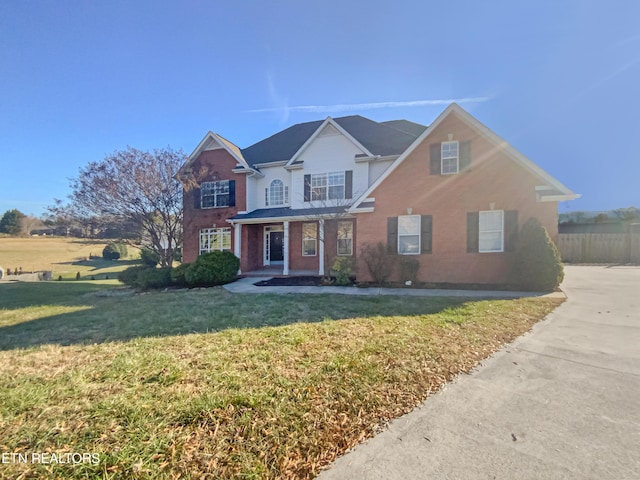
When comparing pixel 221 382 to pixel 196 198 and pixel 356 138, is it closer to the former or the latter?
pixel 196 198

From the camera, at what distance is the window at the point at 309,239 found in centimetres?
1638

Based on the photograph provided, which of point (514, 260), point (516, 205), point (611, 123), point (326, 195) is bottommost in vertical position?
point (514, 260)

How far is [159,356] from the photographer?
13.8ft

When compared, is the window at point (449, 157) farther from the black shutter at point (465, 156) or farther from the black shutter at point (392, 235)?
the black shutter at point (392, 235)

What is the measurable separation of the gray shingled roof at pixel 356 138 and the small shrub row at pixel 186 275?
7746 mm

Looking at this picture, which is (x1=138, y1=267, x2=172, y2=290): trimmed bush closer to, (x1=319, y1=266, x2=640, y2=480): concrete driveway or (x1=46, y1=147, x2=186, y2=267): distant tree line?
(x1=46, y1=147, x2=186, y2=267): distant tree line

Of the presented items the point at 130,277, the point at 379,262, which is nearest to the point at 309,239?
the point at 379,262

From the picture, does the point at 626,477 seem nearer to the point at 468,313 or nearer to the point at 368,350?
the point at 368,350

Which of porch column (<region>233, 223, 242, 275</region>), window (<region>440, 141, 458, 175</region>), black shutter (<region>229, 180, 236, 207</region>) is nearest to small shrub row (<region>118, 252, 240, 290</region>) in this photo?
porch column (<region>233, 223, 242, 275</region>)

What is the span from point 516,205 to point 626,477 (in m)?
10.9

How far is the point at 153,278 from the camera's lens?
12.8 metres

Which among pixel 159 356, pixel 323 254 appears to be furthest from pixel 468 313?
pixel 323 254

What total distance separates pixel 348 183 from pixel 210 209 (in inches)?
344

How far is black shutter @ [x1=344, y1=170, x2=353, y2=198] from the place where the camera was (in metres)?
15.5
